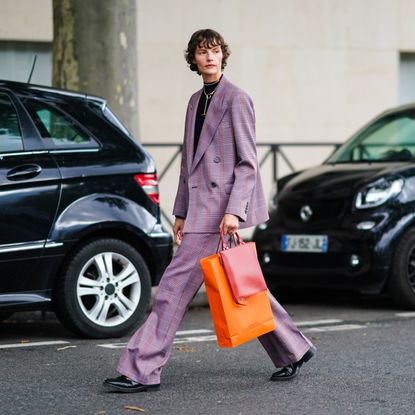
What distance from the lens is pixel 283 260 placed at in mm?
9469

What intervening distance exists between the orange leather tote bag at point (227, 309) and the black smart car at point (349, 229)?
3446 millimetres

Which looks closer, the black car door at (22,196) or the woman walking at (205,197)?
the woman walking at (205,197)

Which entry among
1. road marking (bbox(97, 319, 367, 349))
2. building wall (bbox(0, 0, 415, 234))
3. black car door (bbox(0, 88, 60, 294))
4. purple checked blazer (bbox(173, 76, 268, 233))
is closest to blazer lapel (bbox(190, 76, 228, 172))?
purple checked blazer (bbox(173, 76, 268, 233))

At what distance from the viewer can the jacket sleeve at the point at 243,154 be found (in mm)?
5770

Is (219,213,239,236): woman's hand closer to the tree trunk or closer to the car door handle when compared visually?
the car door handle

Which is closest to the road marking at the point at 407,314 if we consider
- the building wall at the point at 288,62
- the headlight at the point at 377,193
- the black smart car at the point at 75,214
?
the headlight at the point at 377,193

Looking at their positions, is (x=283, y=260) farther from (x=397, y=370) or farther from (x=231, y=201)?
(x=231, y=201)

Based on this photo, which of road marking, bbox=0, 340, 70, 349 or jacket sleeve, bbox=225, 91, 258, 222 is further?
road marking, bbox=0, 340, 70, 349

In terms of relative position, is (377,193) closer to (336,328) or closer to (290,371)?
(336,328)

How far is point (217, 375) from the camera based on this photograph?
6.32 metres

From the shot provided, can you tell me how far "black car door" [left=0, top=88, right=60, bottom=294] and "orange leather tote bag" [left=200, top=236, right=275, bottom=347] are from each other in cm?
191

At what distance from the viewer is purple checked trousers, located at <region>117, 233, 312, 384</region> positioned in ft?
18.8

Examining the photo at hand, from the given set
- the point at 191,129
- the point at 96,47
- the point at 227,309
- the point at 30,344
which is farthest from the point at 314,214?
the point at 227,309

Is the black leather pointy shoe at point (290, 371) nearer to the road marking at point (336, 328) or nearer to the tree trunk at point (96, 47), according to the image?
the road marking at point (336, 328)
